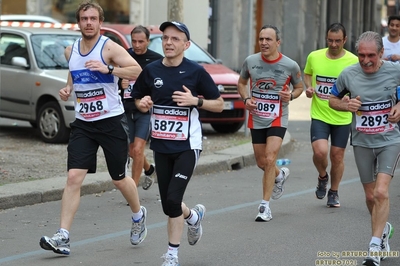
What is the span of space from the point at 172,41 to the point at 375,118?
5.63 feet

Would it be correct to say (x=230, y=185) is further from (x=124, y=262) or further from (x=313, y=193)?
(x=124, y=262)

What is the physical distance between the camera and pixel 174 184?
7375 millimetres

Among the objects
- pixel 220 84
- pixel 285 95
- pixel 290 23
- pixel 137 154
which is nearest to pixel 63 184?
pixel 137 154

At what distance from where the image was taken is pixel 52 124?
15.3 meters

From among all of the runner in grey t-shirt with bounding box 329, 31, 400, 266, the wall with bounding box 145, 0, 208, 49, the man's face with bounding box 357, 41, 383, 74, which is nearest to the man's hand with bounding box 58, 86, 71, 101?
the runner in grey t-shirt with bounding box 329, 31, 400, 266

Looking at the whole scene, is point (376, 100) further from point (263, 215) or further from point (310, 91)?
point (310, 91)

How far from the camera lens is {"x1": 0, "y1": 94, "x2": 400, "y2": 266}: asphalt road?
308 inches

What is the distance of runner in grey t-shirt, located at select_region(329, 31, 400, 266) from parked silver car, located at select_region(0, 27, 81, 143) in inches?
317

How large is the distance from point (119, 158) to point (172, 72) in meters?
1.08

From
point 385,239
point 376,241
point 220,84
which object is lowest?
point 220,84

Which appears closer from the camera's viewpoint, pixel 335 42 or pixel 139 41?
pixel 335 42

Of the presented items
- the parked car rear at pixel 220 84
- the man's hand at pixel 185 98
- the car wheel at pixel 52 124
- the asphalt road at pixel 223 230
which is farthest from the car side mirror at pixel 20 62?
the man's hand at pixel 185 98

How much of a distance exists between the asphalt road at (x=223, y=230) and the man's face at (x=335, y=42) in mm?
1689

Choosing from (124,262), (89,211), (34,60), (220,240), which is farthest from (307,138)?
(124,262)
